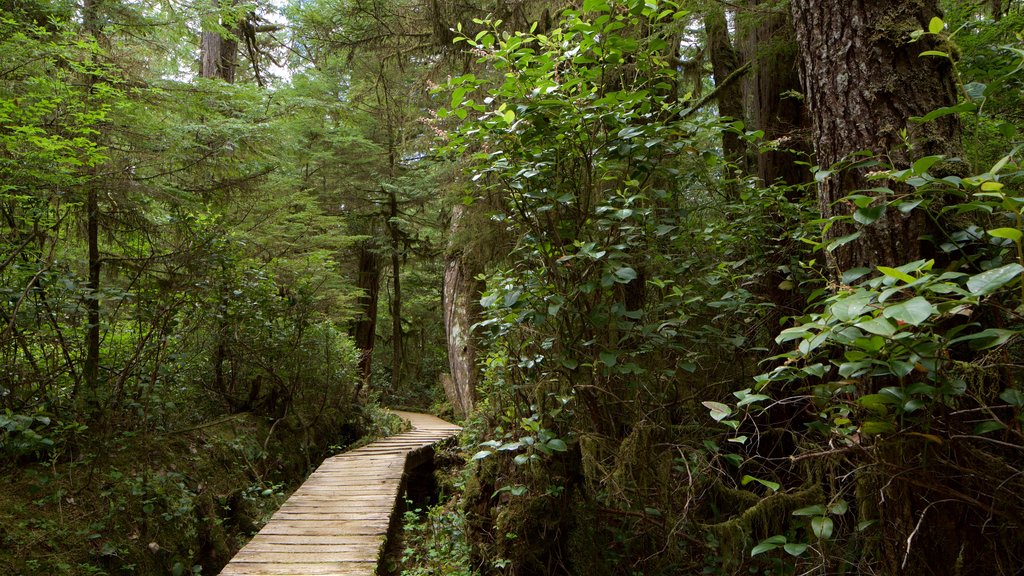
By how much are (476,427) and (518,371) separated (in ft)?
9.57

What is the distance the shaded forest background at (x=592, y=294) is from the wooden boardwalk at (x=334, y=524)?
1.77 feet

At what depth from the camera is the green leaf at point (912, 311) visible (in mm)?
1325

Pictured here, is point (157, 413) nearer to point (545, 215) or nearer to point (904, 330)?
point (545, 215)

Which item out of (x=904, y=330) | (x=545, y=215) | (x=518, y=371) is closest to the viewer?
(x=904, y=330)

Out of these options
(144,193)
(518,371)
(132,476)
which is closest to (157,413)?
(132,476)

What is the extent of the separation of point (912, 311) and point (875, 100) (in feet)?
4.30

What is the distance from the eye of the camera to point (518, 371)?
4.08 meters

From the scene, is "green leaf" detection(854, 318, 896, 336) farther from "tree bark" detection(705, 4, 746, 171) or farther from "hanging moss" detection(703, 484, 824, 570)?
"tree bark" detection(705, 4, 746, 171)

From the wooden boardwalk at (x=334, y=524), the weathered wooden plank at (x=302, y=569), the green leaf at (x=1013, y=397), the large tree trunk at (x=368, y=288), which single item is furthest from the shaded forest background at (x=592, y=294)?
the large tree trunk at (x=368, y=288)

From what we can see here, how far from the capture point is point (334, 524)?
5375mm

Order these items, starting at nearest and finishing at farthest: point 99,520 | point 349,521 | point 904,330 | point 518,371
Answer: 1. point 904,330
2. point 518,371
3. point 99,520
4. point 349,521

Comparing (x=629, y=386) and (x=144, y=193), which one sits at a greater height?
(x=144, y=193)

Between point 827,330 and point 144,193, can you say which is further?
point 144,193

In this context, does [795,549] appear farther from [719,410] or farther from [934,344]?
[934,344]
